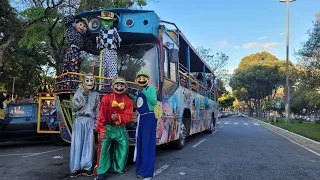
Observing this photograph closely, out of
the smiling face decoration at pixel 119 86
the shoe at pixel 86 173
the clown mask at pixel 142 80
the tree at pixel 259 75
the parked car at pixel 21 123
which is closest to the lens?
the smiling face decoration at pixel 119 86

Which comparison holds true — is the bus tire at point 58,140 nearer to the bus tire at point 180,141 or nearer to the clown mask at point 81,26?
the bus tire at point 180,141

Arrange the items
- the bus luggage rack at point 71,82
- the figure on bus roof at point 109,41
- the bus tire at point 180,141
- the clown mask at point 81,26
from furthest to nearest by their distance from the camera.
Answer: the bus tire at point 180,141
the clown mask at point 81,26
the figure on bus roof at point 109,41
the bus luggage rack at point 71,82

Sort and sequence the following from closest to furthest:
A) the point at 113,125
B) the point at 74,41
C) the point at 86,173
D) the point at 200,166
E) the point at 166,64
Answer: the point at 113,125 < the point at 86,173 < the point at 200,166 < the point at 74,41 < the point at 166,64

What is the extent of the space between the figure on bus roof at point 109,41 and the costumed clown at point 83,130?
94 centimetres

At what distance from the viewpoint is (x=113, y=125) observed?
19.5 ft

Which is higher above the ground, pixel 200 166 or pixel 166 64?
pixel 166 64

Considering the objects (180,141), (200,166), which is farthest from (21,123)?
(200,166)

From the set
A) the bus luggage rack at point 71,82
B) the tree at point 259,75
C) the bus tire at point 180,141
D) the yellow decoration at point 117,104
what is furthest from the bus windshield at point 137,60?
the tree at point 259,75

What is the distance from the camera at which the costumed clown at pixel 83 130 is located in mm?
5910

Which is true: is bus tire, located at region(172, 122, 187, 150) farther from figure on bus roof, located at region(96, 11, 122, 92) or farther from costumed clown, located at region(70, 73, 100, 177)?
costumed clown, located at region(70, 73, 100, 177)

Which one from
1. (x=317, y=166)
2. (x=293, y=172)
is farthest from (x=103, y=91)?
(x=317, y=166)

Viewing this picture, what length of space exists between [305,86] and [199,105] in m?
14.0

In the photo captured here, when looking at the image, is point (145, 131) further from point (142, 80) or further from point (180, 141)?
point (180, 141)

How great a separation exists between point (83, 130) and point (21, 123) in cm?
565
